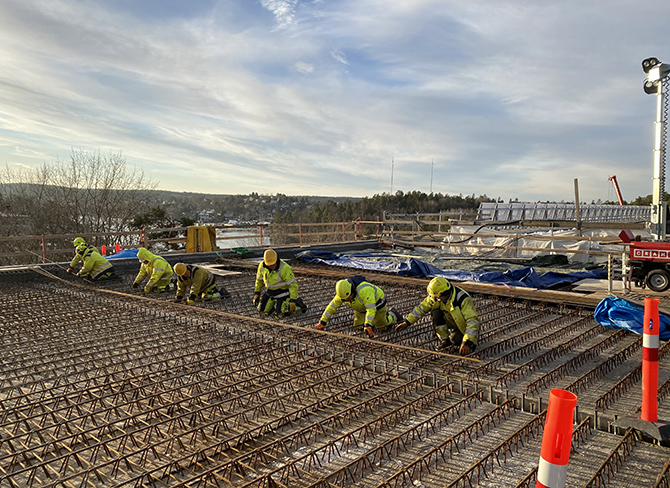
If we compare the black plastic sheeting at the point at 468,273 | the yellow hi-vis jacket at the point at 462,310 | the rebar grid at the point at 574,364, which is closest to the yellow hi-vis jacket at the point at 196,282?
the yellow hi-vis jacket at the point at 462,310

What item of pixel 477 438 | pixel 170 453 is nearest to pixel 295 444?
pixel 170 453

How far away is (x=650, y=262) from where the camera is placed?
893 cm

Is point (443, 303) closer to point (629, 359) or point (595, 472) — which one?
point (629, 359)

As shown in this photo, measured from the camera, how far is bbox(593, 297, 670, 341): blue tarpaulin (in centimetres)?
667

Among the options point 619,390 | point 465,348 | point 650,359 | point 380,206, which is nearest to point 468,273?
point 465,348

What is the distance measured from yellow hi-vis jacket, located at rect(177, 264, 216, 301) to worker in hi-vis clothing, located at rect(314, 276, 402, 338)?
11.1 ft

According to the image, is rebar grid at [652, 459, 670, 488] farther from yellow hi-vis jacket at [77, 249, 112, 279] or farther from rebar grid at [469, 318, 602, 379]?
yellow hi-vis jacket at [77, 249, 112, 279]

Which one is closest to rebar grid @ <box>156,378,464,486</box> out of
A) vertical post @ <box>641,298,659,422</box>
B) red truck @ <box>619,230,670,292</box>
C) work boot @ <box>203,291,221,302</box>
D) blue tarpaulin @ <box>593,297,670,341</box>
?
vertical post @ <box>641,298,659,422</box>

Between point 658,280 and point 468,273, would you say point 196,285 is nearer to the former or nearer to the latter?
point 468,273

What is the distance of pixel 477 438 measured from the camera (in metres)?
3.95

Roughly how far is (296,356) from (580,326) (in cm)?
481

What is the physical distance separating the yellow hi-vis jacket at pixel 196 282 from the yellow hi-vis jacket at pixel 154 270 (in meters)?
1.11

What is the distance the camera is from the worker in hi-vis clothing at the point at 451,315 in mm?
5770

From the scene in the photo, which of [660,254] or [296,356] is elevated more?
[660,254]
